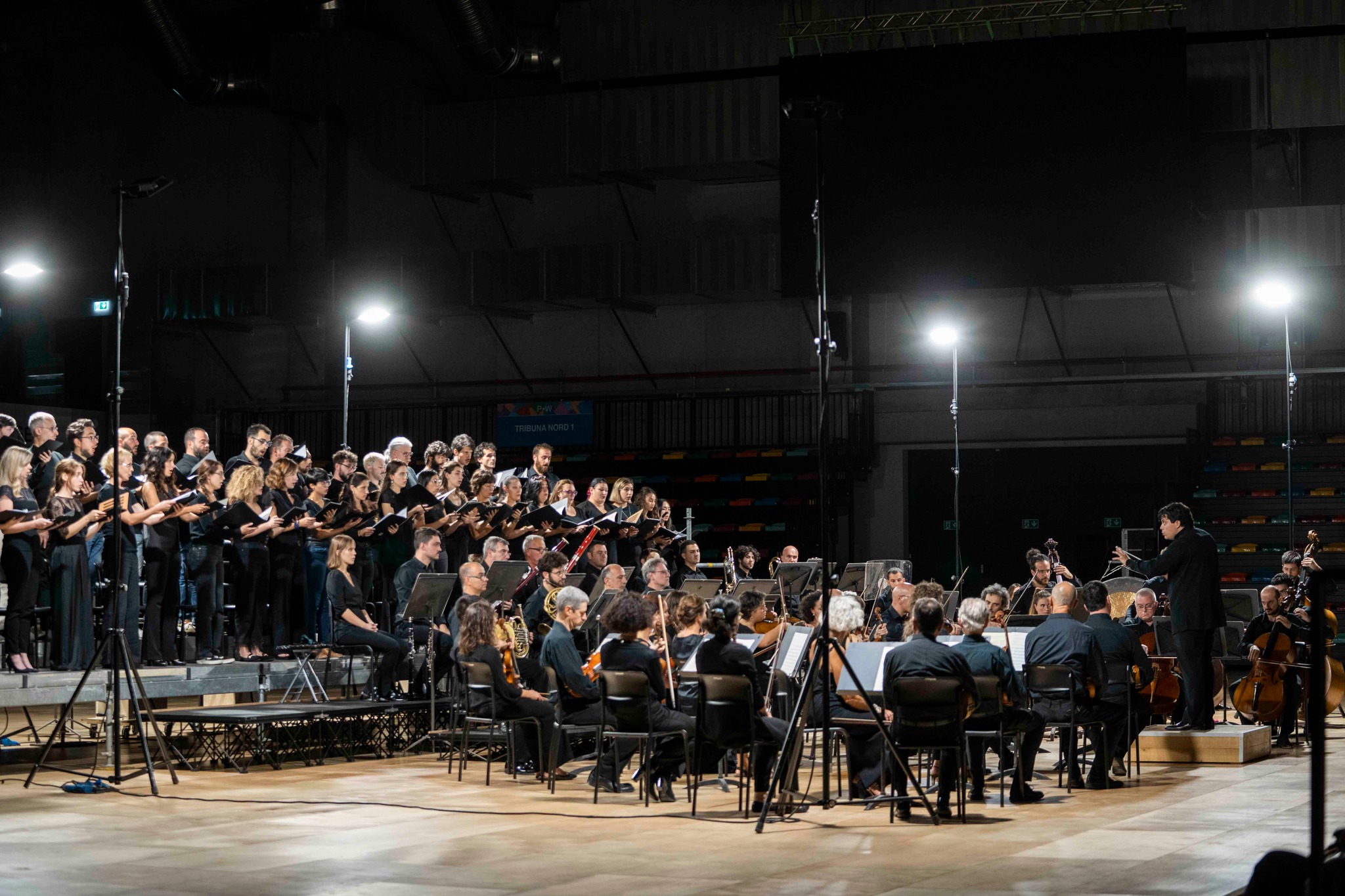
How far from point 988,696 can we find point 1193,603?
11.0 feet

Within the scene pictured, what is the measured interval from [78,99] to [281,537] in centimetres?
1436

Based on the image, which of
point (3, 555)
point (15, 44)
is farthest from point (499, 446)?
point (3, 555)

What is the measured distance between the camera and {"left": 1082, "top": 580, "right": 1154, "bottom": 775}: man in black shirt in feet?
32.2

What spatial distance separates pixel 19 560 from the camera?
34.5 feet

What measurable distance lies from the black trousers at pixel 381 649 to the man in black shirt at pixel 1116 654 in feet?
16.8

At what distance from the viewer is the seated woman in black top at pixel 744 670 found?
28.7ft

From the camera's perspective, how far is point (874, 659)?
900 cm

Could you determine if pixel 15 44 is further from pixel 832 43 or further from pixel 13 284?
pixel 832 43

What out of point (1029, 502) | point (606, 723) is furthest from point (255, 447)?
point (1029, 502)

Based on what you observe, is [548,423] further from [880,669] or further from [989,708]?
[989,708]

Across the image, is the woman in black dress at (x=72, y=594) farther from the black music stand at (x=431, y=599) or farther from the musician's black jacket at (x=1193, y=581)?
the musician's black jacket at (x=1193, y=581)

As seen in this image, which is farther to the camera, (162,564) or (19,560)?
(162,564)

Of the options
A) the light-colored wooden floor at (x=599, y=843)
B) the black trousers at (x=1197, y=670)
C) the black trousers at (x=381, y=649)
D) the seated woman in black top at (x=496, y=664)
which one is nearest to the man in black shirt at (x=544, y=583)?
the black trousers at (x=381, y=649)

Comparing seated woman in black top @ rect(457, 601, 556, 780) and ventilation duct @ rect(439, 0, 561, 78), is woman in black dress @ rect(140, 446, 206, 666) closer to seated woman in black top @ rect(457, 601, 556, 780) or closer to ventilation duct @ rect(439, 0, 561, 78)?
seated woman in black top @ rect(457, 601, 556, 780)
